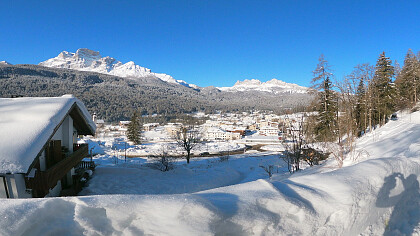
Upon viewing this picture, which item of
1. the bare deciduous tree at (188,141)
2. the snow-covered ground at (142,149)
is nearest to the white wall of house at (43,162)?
the bare deciduous tree at (188,141)

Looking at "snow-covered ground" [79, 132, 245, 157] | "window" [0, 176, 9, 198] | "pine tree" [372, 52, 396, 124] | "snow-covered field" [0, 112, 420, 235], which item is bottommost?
"snow-covered ground" [79, 132, 245, 157]

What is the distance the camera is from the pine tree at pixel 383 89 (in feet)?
71.2

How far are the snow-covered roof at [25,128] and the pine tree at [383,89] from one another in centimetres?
2596

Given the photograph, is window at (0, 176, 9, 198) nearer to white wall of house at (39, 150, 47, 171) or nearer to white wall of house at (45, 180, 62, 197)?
white wall of house at (39, 150, 47, 171)

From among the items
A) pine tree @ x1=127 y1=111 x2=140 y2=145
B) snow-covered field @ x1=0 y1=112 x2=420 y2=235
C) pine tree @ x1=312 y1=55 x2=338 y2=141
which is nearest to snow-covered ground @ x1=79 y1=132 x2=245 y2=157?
pine tree @ x1=127 y1=111 x2=140 y2=145

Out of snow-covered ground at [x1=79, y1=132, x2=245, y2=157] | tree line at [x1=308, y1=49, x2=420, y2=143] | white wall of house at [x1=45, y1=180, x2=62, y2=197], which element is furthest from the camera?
snow-covered ground at [x1=79, y1=132, x2=245, y2=157]

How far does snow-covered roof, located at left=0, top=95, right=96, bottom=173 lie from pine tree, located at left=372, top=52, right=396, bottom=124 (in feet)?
85.2

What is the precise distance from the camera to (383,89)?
896 inches

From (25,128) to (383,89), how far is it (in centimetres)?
2919

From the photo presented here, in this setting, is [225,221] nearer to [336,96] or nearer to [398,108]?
[336,96]

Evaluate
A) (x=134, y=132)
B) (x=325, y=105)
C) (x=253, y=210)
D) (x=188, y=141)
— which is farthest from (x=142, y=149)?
(x=253, y=210)

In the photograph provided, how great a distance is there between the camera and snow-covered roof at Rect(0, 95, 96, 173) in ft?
17.2

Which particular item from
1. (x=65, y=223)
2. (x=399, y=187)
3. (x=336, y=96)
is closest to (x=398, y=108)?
(x=336, y=96)

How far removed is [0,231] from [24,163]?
4.91 m
